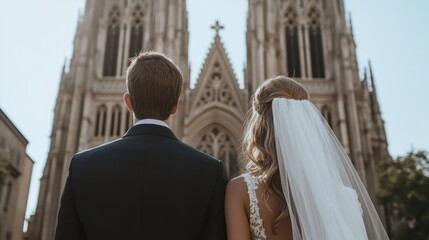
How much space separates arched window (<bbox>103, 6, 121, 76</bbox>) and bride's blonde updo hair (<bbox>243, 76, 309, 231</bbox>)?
27.2 m

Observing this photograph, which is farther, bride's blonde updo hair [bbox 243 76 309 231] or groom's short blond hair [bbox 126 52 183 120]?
bride's blonde updo hair [bbox 243 76 309 231]

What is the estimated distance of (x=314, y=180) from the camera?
3.38 m

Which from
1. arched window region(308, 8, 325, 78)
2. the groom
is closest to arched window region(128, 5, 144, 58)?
arched window region(308, 8, 325, 78)

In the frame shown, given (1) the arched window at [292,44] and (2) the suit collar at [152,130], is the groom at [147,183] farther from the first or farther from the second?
(1) the arched window at [292,44]

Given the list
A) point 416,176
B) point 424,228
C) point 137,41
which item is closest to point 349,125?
point 416,176

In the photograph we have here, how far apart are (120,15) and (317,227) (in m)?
30.3

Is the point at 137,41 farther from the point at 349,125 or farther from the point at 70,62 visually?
the point at 349,125

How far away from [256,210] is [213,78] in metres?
26.8

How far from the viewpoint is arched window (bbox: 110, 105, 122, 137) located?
27922 mm

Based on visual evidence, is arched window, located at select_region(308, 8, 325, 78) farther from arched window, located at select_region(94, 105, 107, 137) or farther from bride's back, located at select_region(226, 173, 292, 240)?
bride's back, located at select_region(226, 173, 292, 240)

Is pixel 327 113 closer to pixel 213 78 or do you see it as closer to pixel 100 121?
pixel 213 78

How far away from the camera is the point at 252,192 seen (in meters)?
3.12

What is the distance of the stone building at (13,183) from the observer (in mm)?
23984

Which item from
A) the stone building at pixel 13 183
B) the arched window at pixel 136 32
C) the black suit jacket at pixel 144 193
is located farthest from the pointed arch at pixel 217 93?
the black suit jacket at pixel 144 193
